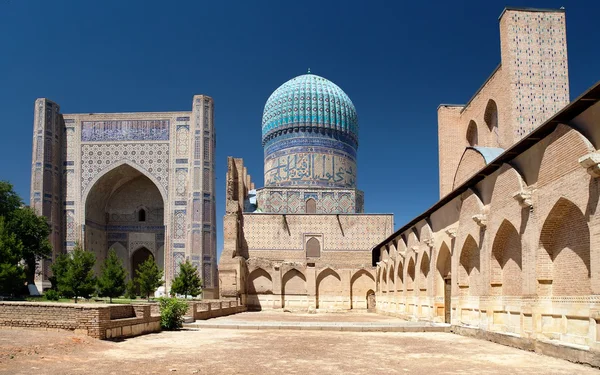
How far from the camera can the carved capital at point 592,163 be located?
6965mm

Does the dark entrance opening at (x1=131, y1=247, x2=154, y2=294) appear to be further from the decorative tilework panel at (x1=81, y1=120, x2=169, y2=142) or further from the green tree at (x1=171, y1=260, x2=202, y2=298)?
the green tree at (x1=171, y1=260, x2=202, y2=298)

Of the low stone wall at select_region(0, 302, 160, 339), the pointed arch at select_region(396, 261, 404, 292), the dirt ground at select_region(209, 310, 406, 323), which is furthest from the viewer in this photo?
the pointed arch at select_region(396, 261, 404, 292)

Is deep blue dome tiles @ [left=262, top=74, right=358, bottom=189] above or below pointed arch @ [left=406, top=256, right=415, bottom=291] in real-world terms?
above

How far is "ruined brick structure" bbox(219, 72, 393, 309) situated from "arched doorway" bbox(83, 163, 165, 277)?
5.28 m

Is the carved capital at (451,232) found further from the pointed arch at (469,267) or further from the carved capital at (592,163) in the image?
the carved capital at (592,163)

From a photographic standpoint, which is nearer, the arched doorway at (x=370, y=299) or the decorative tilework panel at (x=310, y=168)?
the arched doorway at (x=370, y=299)

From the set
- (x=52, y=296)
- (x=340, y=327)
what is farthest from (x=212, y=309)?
(x=52, y=296)

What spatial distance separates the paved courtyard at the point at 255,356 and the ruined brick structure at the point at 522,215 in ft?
2.75

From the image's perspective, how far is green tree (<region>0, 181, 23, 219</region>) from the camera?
25.4 m

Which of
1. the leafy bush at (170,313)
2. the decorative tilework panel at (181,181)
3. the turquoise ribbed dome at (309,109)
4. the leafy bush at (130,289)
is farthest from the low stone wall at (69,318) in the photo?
the turquoise ribbed dome at (309,109)

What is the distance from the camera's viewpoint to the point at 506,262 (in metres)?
10.9

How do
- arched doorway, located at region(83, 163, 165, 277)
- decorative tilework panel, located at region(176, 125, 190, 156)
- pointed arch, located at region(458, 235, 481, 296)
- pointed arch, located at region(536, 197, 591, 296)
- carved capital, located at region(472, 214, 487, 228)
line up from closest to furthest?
1. pointed arch, located at region(536, 197, 591, 296)
2. carved capital, located at region(472, 214, 487, 228)
3. pointed arch, located at region(458, 235, 481, 296)
4. decorative tilework panel, located at region(176, 125, 190, 156)
5. arched doorway, located at region(83, 163, 165, 277)

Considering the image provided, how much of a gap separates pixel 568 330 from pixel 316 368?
143 inches

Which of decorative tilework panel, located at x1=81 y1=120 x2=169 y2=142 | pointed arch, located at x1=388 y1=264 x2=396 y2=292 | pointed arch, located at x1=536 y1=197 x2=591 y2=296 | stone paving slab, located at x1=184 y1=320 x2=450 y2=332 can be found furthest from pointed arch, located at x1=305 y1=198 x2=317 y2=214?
pointed arch, located at x1=536 y1=197 x2=591 y2=296
